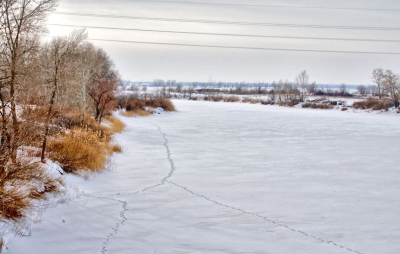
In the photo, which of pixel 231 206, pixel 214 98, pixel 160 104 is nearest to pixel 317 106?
pixel 160 104

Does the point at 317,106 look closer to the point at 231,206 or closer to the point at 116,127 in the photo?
the point at 116,127

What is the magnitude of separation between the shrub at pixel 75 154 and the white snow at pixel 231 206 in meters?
0.53

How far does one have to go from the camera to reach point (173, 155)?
14258 millimetres

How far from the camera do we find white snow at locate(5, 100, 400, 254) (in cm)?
609

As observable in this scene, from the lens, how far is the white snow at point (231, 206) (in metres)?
6.09

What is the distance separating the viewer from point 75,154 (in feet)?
33.0

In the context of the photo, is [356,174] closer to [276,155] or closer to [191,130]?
[276,155]

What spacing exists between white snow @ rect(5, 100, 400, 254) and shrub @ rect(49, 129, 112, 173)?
1.74ft

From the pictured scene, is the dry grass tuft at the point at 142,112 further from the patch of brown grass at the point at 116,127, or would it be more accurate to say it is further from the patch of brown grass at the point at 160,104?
the patch of brown grass at the point at 116,127

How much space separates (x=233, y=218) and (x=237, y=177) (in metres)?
3.53

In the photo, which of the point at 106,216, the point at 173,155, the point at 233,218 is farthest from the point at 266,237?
the point at 173,155

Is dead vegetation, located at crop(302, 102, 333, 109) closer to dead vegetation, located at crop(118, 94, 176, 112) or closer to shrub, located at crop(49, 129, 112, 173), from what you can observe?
dead vegetation, located at crop(118, 94, 176, 112)

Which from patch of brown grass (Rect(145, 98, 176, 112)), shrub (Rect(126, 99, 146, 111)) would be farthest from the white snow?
patch of brown grass (Rect(145, 98, 176, 112))

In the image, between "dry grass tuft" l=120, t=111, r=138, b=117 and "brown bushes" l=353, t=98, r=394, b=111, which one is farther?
"brown bushes" l=353, t=98, r=394, b=111
